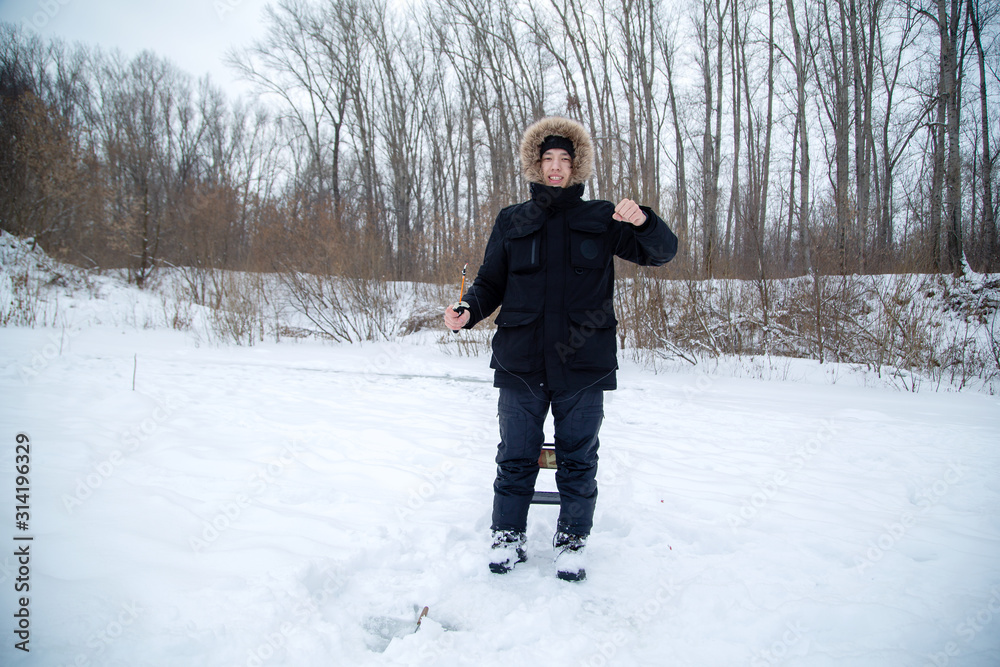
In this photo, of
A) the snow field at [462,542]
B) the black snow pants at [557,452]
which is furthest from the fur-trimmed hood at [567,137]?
the snow field at [462,542]

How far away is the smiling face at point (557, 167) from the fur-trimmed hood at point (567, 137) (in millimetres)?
33

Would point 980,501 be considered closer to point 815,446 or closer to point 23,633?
point 815,446

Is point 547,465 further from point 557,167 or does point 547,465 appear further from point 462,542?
point 557,167

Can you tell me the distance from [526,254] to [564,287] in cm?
23

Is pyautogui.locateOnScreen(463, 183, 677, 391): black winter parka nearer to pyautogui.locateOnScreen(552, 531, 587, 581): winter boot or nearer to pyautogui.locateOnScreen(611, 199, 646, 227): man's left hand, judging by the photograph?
pyautogui.locateOnScreen(611, 199, 646, 227): man's left hand

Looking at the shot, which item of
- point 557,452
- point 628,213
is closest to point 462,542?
point 557,452

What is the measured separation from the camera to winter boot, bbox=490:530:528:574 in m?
1.96

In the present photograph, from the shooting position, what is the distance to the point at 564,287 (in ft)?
6.59

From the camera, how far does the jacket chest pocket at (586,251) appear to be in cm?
200

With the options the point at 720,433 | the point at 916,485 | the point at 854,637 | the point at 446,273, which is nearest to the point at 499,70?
the point at 446,273

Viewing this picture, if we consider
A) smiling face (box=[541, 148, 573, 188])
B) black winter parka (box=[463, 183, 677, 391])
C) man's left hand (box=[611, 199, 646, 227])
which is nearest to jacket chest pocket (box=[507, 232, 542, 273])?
black winter parka (box=[463, 183, 677, 391])

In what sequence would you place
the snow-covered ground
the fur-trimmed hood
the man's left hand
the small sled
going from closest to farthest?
the snow-covered ground < the man's left hand < the fur-trimmed hood < the small sled

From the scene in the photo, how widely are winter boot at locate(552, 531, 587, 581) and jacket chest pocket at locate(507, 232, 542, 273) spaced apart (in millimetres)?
1184

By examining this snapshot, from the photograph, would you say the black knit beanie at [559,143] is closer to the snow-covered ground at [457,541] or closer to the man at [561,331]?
the man at [561,331]
